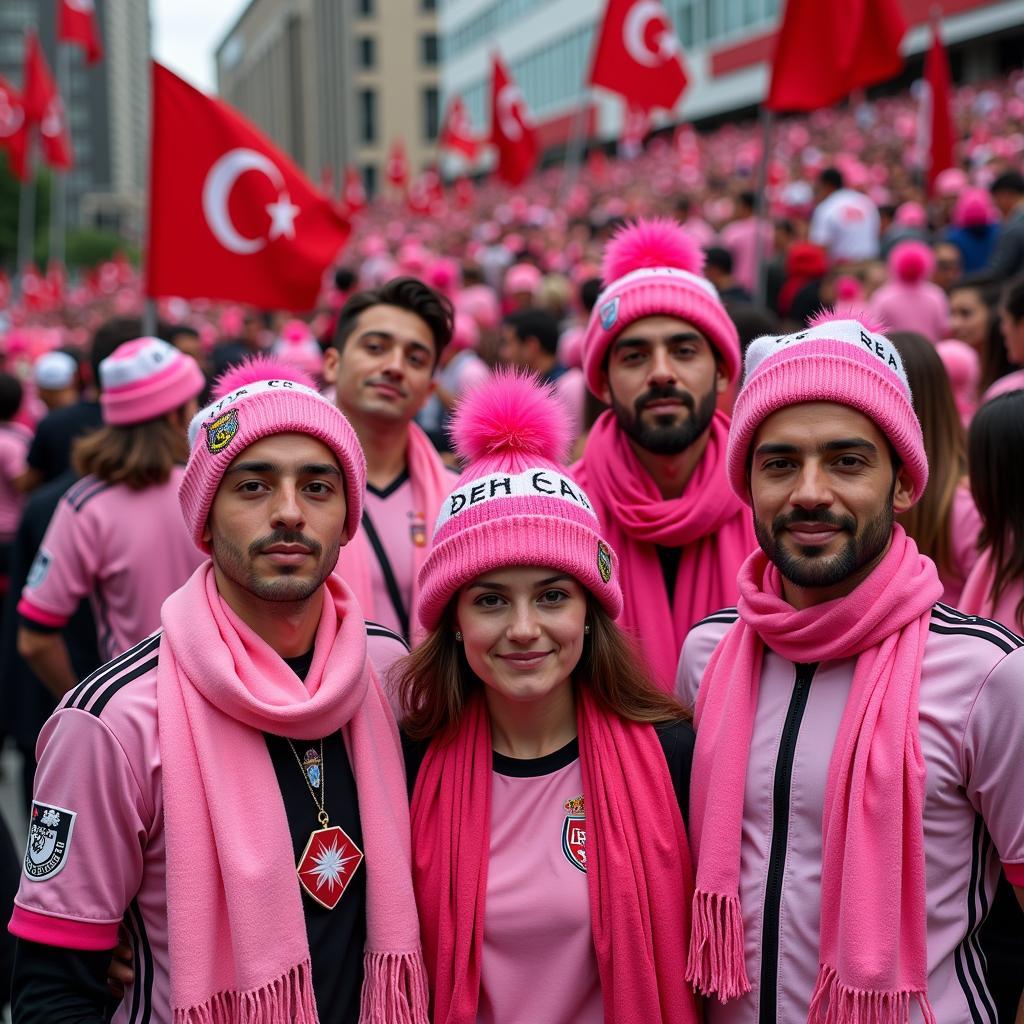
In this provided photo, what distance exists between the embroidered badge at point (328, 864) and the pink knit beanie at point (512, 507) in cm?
57

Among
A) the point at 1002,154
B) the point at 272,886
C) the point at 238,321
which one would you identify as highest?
the point at 1002,154

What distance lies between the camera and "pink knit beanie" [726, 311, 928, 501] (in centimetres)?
269

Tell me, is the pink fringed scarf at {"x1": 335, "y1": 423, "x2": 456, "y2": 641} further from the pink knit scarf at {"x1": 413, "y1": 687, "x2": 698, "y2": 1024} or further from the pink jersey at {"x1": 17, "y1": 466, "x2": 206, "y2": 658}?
the pink knit scarf at {"x1": 413, "y1": 687, "x2": 698, "y2": 1024}

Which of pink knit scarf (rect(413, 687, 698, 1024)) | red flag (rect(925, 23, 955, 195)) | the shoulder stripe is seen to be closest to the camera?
the shoulder stripe

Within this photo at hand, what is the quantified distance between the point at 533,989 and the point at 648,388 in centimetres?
183

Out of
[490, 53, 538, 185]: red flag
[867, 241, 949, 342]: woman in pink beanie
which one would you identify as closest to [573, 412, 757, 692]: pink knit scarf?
[867, 241, 949, 342]: woman in pink beanie

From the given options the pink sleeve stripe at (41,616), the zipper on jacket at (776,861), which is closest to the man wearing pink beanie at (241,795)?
the zipper on jacket at (776,861)

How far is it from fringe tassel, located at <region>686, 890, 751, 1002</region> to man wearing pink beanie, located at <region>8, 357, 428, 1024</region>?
21.7 inches

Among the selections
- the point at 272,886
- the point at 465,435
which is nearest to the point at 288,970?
the point at 272,886

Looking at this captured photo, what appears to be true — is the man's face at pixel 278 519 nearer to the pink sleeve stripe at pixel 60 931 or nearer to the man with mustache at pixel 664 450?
the pink sleeve stripe at pixel 60 931

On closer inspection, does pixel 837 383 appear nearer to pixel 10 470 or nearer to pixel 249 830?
pixel 249 830

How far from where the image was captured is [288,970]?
8.24 feet

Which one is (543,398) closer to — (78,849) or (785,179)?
(78,849)

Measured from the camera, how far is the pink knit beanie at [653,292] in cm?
395
